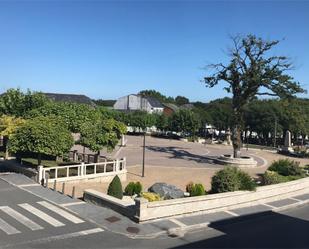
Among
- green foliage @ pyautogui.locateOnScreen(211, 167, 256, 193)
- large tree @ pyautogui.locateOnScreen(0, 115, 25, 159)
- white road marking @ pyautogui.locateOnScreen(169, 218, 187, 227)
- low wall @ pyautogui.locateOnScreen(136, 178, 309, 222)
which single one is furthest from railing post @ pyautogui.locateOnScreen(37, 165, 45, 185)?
white road marking @ pyautogui.locateOnScreen(169, 218, 187, 227)

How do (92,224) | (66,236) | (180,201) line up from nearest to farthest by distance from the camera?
(66,236) → (92,224) → (180,201)

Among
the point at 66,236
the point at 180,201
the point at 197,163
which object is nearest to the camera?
the point at 66,236

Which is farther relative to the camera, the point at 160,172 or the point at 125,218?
the point at 160,172

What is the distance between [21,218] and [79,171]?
1033 cm

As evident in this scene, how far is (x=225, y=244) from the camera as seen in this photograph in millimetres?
14172

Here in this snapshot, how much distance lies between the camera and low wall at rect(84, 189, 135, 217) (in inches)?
649

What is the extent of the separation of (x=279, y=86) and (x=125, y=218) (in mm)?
29392

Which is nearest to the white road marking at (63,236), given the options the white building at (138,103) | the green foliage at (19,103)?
the green foliage at (19,103)

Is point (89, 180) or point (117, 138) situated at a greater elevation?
point (117, 138)

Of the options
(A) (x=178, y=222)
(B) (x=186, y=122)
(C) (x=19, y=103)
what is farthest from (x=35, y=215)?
(B) (x=186, y=122)

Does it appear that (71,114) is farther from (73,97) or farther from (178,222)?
(73,97)

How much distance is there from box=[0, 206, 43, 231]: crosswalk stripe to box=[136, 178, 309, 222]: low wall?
3.87m

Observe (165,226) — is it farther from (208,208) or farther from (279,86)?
(279,86)

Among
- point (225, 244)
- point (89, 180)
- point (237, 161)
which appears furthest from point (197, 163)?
point (225, 244)
